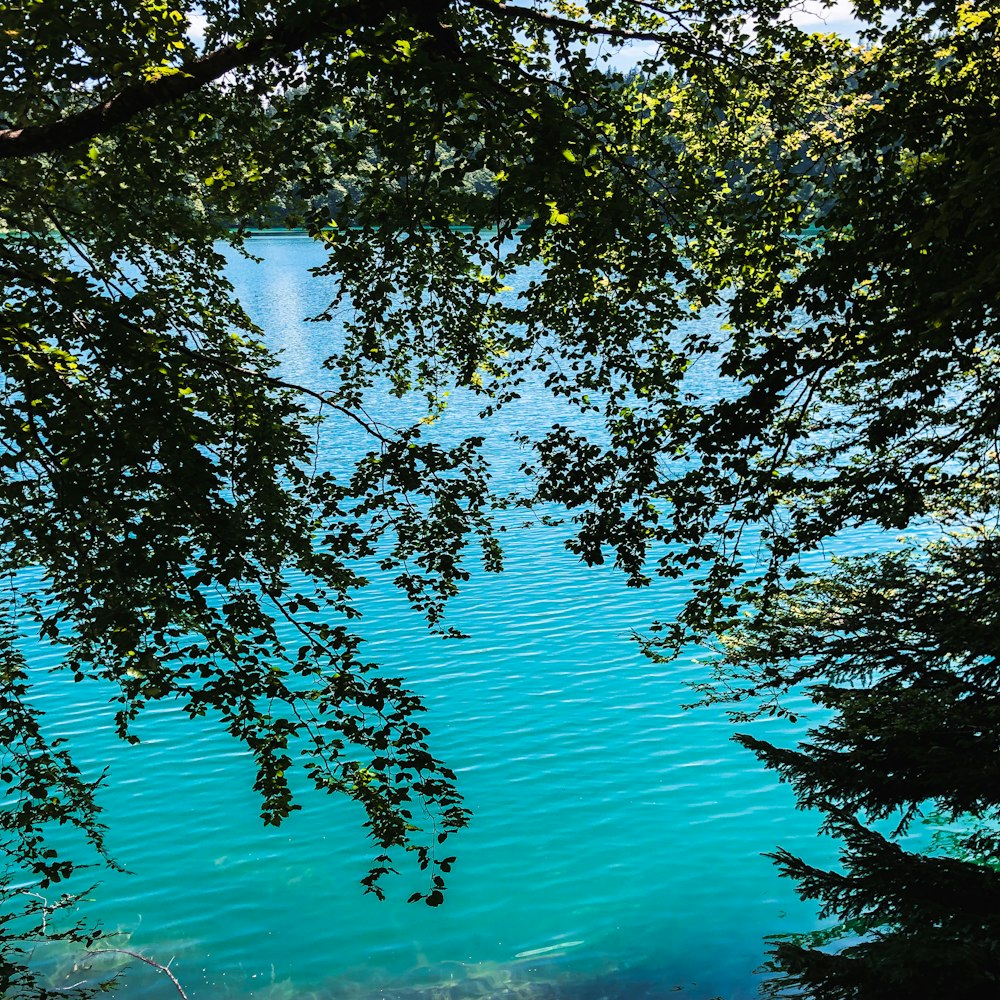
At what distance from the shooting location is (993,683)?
7.70 m

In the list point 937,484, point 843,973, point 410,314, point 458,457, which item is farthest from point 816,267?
point 843,973

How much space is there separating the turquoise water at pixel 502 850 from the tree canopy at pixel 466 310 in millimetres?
1655

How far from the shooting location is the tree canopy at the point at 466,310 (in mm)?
5781

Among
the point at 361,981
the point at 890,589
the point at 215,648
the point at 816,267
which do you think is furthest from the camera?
the point at 361,981

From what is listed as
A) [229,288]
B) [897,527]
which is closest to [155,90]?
[229,288]

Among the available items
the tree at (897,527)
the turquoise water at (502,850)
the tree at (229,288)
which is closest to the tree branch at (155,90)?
the tree at (229,288)

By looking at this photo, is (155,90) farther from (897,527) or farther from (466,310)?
(897,527)

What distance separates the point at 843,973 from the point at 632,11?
7308 mm

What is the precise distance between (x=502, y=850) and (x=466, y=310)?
6.51 meters

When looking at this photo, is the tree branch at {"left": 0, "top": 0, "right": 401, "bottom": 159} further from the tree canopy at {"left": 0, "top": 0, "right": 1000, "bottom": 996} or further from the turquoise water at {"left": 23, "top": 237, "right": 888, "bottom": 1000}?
the turquoise water at {"left": 23, "top": 237, "right": 888, "bottom": 1000}

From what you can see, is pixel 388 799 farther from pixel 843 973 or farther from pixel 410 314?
pixel 410 314

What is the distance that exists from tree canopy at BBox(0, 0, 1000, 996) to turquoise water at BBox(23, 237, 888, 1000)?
1.66m

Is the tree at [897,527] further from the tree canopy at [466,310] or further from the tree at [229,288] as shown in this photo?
the tree at [229,288]

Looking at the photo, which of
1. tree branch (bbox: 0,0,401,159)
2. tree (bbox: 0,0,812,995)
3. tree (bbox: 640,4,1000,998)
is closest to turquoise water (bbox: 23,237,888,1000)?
tree (bbox: 0,0,812,995)
